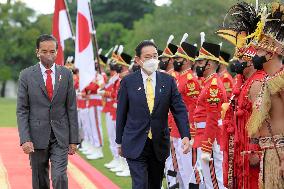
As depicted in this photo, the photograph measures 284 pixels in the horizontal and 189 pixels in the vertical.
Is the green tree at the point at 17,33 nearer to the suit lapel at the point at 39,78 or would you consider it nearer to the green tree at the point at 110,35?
the green tree at the point at 110,35

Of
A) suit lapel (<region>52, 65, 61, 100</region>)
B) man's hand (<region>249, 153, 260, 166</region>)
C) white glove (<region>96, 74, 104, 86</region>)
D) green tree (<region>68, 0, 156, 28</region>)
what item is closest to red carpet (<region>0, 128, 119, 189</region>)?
white glove (<region>96, 74, 104, 86</region>)

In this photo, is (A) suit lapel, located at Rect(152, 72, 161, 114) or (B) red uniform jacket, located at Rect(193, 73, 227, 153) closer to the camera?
(A) suit lapel, located at Rect(152, 72, 161, 114)

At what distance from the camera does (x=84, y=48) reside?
48.9 ft

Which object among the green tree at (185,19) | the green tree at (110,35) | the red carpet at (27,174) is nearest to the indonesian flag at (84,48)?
the red carpet at (27,174)

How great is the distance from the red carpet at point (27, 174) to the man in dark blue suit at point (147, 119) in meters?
3.76

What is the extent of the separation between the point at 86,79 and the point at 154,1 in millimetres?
65994

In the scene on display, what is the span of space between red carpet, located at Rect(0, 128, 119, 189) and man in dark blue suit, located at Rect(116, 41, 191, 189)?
3.76 metres


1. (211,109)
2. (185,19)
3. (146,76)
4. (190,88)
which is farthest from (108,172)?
(185,19)

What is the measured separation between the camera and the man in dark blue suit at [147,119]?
7754mm

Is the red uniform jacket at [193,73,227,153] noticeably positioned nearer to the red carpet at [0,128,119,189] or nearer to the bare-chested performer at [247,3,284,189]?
the bare-chested performer at [247,3,284,189]

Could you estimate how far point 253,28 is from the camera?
7.26 metres

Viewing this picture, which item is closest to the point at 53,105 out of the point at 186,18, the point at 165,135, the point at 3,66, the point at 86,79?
the point at 165,135

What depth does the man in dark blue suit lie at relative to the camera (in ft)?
25.4

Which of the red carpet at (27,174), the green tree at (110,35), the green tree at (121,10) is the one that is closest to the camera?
the red carpet at (27,174)
